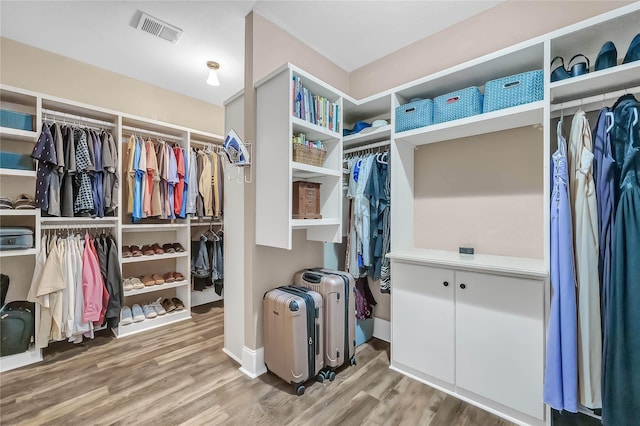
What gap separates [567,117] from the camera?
167cm

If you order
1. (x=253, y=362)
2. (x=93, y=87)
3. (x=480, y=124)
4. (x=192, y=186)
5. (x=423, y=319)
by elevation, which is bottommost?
(x=253, y=362)

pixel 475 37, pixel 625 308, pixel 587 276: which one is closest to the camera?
pixel 625 308

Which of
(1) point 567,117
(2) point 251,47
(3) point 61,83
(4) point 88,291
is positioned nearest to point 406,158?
(1) point 567,117

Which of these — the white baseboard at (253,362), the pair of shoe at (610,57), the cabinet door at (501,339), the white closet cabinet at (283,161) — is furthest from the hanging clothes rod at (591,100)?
the white baseboard at (253,362)

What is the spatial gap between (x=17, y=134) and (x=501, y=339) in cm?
390

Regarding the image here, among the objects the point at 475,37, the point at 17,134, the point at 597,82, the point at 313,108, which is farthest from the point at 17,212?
the point at 597,82

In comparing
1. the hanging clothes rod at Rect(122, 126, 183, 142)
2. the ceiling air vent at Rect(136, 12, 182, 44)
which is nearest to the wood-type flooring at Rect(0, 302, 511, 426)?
the hanging clothes rod at Rect(122, 126, 183, 142)

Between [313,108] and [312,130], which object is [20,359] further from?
[313,108]

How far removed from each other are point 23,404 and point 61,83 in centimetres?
283

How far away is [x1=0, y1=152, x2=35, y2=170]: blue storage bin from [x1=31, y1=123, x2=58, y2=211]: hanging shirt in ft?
0.49

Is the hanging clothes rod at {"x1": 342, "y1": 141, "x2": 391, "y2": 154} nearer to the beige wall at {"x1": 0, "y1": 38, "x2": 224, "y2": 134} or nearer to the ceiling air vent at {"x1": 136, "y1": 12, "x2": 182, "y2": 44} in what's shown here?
the ceiling air vent at {"x1": 136, "y1": 12, "x2": 182, "y2": 44}

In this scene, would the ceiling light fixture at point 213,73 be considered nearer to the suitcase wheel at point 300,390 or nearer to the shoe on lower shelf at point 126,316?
the shoe on lower shelf at point 126,316

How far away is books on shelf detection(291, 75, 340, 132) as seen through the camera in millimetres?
1923

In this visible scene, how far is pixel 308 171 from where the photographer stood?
6.67ft
